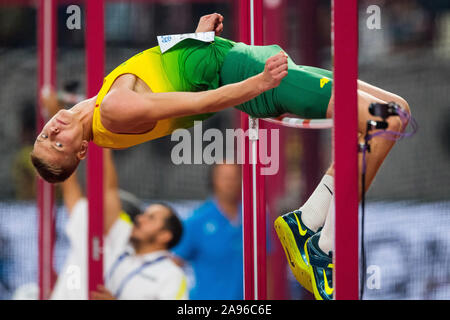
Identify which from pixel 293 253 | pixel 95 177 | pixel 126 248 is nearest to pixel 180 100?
pixel 293 253

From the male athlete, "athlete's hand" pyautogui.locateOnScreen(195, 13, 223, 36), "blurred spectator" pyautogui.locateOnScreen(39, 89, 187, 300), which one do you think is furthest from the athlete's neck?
"blurred spectator" pyautogui.locateOnScreen(39, 89, 187, 300)

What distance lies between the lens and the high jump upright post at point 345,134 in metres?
1.75

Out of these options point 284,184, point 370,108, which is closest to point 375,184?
point 284,184

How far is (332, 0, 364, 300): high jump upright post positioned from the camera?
68.8 inches

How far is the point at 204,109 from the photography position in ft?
6.49

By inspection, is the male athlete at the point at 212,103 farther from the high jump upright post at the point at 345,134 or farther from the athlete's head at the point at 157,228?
the athlete's head at the point at 157,228

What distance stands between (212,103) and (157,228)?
1.47m

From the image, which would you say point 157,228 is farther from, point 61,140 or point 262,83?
point 262,83

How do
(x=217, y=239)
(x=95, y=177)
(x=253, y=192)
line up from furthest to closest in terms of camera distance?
(x=217, y=239), (x=95, y=177), (x=253, y=192)

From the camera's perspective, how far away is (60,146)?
7.30 feet

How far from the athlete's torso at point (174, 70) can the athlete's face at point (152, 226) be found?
1.26m

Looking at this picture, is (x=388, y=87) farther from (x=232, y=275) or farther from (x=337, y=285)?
(x=337, y=285)

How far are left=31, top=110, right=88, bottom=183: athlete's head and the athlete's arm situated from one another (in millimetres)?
201

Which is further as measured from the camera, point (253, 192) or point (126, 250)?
point (126, 250)
